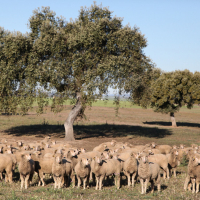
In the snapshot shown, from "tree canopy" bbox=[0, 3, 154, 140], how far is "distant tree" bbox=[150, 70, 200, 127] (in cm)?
1764

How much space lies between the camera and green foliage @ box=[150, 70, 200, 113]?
139ft

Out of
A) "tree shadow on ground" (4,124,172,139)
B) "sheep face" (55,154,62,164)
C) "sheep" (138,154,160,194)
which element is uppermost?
"sheep face" (55,154,62,164)

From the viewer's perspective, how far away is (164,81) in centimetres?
4406

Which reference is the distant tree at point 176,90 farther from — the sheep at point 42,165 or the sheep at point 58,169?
the sheep at point 58,169

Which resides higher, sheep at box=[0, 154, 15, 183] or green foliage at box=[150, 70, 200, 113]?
green foliage at box=[150, 70, 200, 113]

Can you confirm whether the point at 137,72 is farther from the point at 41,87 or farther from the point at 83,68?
the point at 41,87

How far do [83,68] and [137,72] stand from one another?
5.33 metres

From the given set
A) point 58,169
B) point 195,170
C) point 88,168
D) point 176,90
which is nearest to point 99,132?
point 176,90

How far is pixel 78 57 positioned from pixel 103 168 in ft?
49.1

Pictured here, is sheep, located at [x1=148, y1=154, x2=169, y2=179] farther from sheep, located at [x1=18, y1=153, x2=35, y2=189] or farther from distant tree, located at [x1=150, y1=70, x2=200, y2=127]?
distant tree, located at [x1=150, y1=70, x2=200, y2=127]

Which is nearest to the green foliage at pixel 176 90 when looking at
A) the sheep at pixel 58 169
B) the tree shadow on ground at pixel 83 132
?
the tree shadow on ground at pixel 83 132

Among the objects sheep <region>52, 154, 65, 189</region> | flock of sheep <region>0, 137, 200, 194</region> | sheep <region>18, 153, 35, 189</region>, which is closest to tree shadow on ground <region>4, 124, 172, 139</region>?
flock of sheep <region>0, 137, 200, 194</region>

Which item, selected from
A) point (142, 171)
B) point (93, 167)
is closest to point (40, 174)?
point (93, 167)

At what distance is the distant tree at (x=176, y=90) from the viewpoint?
139 feet
